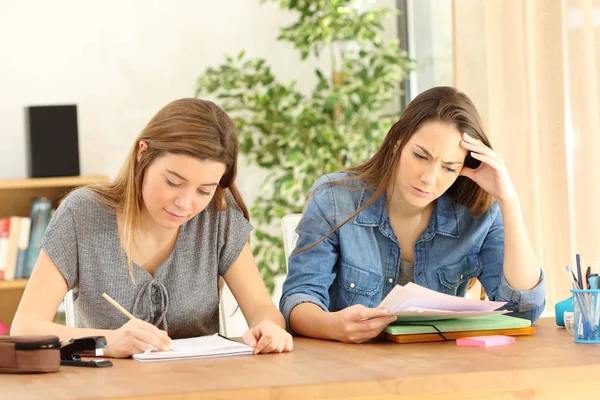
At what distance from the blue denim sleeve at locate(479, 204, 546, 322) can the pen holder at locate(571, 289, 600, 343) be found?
→ 0.24 metres

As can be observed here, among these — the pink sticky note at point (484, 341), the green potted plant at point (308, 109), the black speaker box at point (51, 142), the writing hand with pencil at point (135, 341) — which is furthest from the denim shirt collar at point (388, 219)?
the black speaker box at point (51, 142)

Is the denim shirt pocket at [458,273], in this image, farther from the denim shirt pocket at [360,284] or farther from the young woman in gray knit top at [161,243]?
the young woman in gray knit top at [161,243]

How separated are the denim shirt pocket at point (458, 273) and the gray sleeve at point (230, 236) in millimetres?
479

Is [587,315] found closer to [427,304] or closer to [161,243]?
[427,304]

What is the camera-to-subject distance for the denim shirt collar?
2.09 metres

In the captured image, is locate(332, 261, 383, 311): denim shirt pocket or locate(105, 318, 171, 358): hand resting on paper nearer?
locate(105, 318, 171, 358): hand resting on paper

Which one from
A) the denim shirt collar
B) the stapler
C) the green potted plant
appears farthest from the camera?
the green potted plant

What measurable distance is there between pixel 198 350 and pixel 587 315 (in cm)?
76

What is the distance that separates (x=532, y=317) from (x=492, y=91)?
123 centimetres

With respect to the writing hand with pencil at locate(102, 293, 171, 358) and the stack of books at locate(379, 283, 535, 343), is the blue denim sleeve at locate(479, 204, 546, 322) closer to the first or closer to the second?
the stack of books at locate(379, 283, 535, 343)

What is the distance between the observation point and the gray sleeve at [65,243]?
1.91 meters

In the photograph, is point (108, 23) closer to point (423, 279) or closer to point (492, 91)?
point (492, 91)

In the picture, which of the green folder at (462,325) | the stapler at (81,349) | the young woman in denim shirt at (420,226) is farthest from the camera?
the young woman in denim shirt at (420,226)

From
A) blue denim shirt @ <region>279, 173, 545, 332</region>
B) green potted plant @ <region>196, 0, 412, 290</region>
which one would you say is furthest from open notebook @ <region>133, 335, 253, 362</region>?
green potted plant @ <region>196, 0, 412, 290</region>
